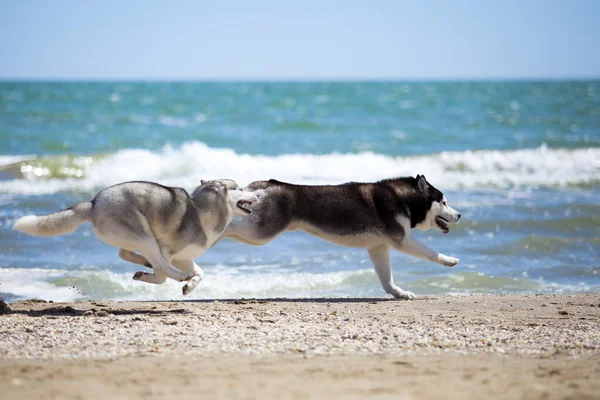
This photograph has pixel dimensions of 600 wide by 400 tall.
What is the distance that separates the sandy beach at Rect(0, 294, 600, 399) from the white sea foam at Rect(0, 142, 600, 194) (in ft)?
37.6

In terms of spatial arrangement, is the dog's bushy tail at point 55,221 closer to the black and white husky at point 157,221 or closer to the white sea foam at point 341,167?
the black and white husky at point 157,221

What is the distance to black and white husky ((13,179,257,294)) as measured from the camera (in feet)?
25.4

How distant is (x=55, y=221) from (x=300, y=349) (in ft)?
9.30

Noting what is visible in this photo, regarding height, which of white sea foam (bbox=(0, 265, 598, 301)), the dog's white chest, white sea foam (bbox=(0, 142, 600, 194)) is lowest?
white sea foam (bbox=(0, 265, 598, 301))

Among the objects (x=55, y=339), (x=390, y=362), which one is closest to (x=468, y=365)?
(x=390, y=362)

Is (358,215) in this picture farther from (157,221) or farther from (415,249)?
(157,221)

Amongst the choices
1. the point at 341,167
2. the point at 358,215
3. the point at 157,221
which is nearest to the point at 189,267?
the point at 157,221

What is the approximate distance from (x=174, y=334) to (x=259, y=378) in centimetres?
168

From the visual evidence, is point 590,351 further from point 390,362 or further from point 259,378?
point 259,378

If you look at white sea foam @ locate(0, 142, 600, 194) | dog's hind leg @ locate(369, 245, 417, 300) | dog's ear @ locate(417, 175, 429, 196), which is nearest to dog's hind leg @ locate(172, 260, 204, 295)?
dog's hind leg @ locate(369, 245, 417, 300)

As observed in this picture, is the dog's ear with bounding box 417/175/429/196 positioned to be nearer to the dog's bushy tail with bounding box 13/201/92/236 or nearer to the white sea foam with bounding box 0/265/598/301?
the white sea foam with bounding box 0/265/598/301

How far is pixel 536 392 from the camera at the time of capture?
5.18 m

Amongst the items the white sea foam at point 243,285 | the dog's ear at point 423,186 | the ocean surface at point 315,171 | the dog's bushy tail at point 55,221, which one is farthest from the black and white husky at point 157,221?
the dog's ear at point 423,186

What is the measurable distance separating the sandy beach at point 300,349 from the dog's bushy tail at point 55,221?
0.84m
